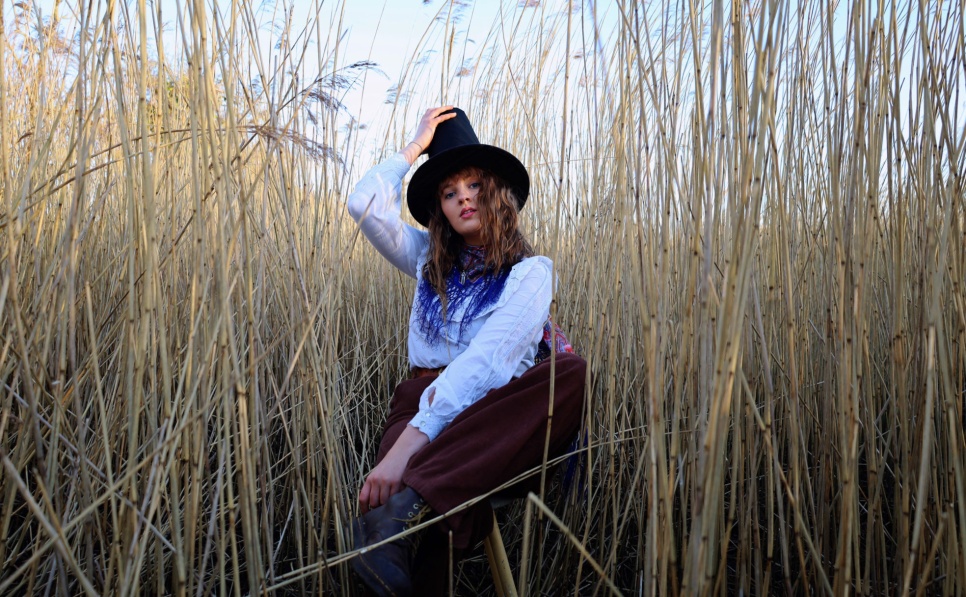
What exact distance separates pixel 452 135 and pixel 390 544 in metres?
0.85

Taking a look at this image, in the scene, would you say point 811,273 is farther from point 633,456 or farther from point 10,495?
point 10,495

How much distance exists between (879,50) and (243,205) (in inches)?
30.6

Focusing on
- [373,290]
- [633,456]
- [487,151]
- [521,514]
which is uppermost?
[487,151]

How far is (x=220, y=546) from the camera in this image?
0.79 m

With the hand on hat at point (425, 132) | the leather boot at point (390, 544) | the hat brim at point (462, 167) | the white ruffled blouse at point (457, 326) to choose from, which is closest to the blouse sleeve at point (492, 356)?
the white ruffled blouse at point (457, 326)

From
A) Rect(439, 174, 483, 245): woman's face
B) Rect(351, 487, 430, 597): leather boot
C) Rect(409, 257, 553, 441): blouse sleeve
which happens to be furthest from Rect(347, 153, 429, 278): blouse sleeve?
Rect(351, 487, 430, 597): leather boot

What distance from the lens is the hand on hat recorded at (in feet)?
4.66

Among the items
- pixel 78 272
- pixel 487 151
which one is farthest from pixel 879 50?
pixel 78 272

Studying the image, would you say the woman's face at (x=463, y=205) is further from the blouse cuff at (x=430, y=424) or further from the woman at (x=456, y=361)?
the blouse cuff at (x=430, y=424)

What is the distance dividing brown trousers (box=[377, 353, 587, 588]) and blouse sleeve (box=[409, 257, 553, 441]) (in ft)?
0.09

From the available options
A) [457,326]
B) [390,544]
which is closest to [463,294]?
[457,326]

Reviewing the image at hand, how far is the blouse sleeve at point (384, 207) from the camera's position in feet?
4.44

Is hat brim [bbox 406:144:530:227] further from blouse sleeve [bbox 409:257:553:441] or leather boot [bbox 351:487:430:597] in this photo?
leather boot [bbox 351:487:430:597]

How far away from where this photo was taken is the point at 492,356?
3.60ft
